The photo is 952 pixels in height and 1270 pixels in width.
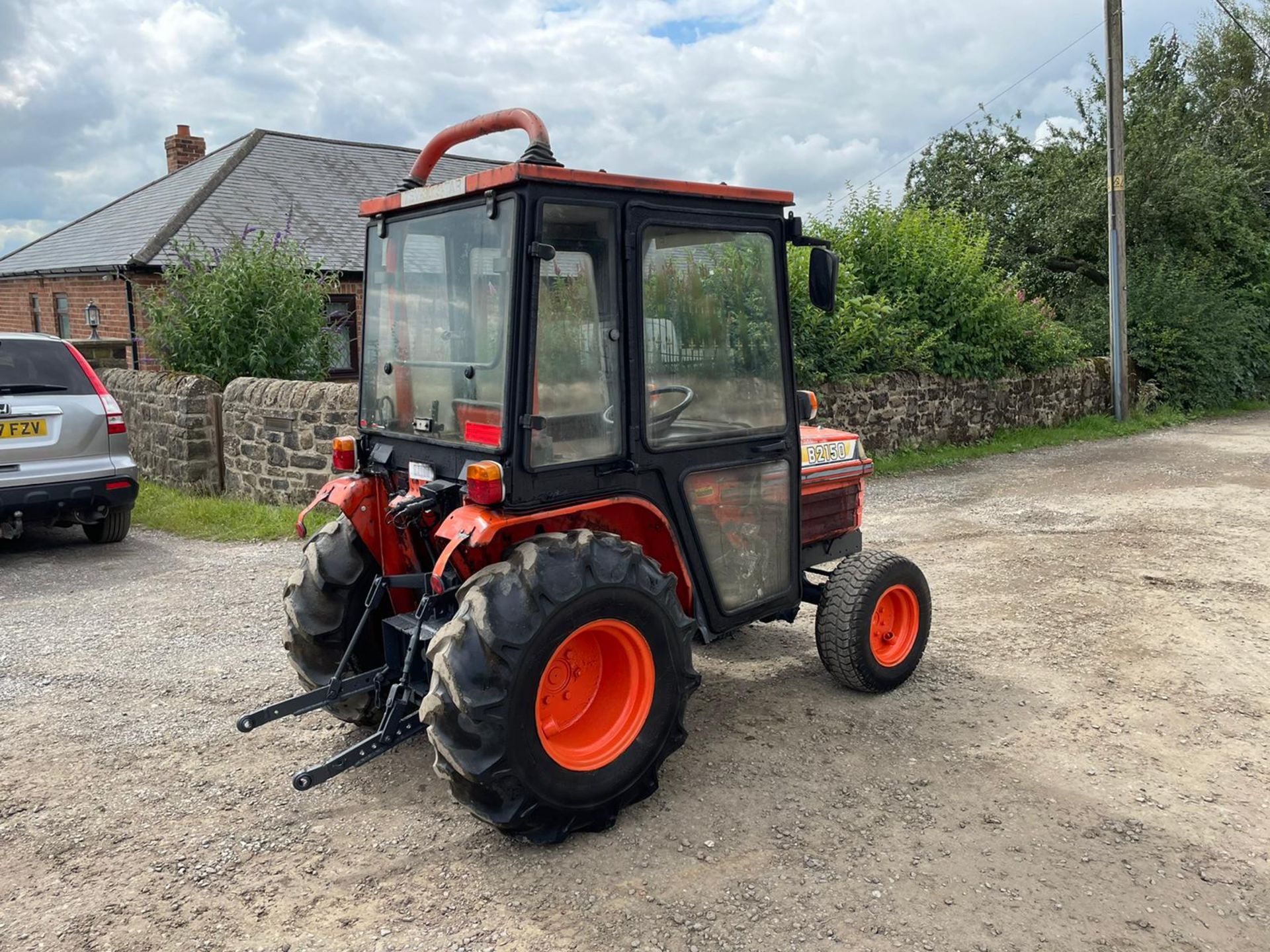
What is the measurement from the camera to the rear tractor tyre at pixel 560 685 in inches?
126

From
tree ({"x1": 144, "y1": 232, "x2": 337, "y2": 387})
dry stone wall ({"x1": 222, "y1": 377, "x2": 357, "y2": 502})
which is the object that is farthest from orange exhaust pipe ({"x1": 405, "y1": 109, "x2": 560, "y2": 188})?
tree ({"x1": 144, "y1": 232, "x2": 337, "y2": 387})

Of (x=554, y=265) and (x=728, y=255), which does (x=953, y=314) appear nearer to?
(x=728, y=255)

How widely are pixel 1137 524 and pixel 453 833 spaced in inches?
277

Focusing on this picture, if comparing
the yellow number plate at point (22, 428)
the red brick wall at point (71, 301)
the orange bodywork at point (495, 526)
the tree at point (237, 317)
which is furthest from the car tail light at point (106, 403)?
the red brick wall at point (71, 301)

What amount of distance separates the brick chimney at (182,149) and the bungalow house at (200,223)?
0.07ft

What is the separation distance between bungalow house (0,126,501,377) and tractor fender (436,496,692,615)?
12.2m

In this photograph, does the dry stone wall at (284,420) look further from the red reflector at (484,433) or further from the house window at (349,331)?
the red reflector at (484,433)

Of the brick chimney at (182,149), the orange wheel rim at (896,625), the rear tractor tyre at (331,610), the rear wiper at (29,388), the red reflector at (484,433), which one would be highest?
the brick chimney at (182,149)

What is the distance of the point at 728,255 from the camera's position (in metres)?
4.10

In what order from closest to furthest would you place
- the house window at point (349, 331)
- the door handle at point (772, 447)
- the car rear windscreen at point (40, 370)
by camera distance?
the door handle at point (772, 447) < the car rear windscreen at point (40, 370) < the house window at point (349, 331)

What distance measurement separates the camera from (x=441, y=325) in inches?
151

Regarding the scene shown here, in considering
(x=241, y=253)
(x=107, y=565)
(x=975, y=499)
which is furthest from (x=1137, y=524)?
(x=241, y=253)

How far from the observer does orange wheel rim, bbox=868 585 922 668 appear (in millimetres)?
4863

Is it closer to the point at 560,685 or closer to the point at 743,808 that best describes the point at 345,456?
the point at 560,685
